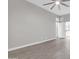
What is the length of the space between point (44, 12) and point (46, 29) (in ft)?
4.90

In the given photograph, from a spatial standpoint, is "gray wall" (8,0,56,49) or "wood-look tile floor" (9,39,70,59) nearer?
"wood-look tile floor" (9,39,70,59)

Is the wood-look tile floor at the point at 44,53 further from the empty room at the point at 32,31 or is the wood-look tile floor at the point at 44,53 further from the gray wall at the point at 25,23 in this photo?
the gray wall at the point at 25,23

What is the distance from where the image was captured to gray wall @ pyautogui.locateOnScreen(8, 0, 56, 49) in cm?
509

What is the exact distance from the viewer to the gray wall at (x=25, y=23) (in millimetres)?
5091

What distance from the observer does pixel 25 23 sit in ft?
19.6

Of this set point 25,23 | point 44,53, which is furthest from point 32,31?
point 44,53

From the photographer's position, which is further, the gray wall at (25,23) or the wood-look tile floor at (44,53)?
the gray wall at (25,23)

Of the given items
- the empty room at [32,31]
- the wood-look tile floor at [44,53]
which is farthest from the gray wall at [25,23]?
the wood-look tile floor at [44,53]

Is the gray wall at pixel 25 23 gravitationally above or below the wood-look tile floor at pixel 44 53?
above

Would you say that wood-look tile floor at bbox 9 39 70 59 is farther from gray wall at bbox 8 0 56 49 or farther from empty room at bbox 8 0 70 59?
gray wall at bbox 8 0 56 49

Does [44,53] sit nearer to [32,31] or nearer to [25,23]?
[25,23]

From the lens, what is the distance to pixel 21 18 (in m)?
5.66

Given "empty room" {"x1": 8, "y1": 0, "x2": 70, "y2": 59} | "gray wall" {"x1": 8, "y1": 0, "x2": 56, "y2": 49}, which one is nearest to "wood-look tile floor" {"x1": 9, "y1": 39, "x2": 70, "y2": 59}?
"empty room" {"x1": 8, "y1": 0, "x2": 70, "y2": 59}
